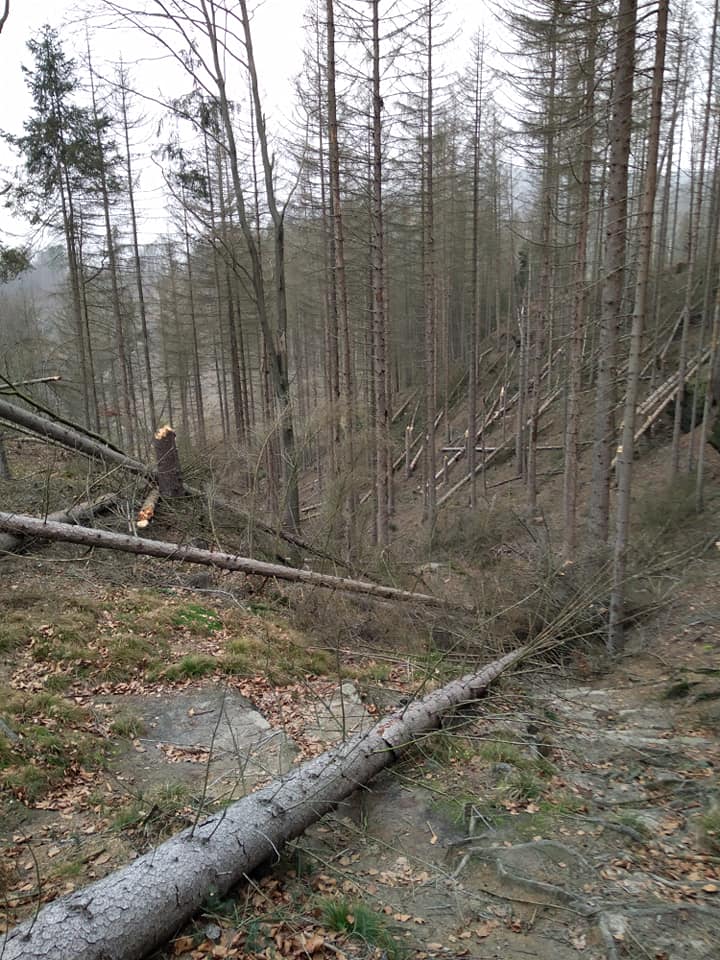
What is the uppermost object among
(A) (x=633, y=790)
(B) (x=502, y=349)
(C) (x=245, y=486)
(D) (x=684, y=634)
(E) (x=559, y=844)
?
(B) (x=502, y=349)

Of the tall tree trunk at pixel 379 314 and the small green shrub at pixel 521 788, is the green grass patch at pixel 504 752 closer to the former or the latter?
the small green shrub at pixel 521 788

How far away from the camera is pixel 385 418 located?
40.7 feet

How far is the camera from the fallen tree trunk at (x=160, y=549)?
5.11m

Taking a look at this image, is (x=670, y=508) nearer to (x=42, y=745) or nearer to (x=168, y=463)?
(x=168, y=463)

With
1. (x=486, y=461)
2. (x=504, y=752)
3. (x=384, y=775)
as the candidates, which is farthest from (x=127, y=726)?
(x=486, y=461)

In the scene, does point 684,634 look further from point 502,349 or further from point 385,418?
point 502,349

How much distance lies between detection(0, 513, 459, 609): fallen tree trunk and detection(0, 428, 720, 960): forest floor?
0.33 m

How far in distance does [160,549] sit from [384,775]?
116 inches

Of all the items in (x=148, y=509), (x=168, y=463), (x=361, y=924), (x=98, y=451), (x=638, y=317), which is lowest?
(x=361, y=924)

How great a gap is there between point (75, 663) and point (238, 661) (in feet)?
5.37

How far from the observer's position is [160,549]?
5.59 metres

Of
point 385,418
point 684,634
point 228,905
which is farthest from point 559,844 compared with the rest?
point 385,418

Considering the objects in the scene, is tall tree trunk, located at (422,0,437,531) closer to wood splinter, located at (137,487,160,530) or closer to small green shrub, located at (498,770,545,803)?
wood splinter, located at (137,487,160,530)

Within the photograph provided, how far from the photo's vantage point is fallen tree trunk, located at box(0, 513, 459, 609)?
511 centimetres
